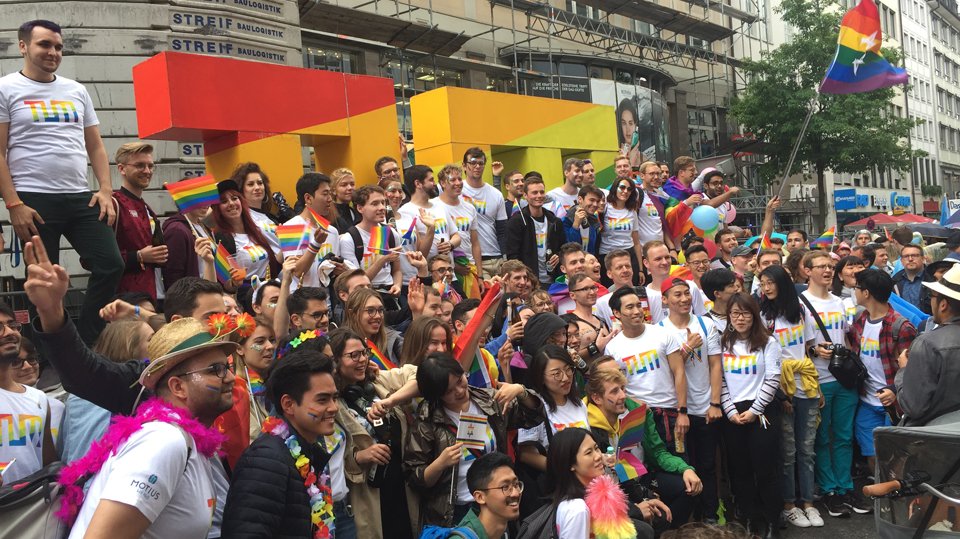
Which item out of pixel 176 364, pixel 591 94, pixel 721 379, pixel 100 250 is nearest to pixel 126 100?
pixel 100 250

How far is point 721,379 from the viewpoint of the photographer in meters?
6.55

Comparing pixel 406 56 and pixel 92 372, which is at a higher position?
pixel 406 56

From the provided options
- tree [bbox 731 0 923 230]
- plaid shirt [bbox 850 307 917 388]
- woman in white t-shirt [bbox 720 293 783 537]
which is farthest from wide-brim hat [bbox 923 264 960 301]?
tree [bbox 731 0 923 230]

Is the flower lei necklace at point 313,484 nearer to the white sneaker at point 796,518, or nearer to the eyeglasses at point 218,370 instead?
the eyeglasses at point 218,370

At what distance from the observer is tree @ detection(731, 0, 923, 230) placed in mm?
32094

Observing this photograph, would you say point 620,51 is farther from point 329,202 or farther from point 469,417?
point 469,417

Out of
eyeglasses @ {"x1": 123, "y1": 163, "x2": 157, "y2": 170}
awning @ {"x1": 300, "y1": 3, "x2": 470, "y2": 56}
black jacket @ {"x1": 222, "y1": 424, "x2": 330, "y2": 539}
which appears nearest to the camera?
black jacket @ {"x1": 222, "y1": 424, "x2": 330, "y2": 539}

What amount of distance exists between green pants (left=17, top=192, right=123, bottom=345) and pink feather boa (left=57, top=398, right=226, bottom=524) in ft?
9.94

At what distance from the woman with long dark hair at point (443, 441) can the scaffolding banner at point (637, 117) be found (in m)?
22.5

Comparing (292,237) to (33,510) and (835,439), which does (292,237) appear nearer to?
(33,510)

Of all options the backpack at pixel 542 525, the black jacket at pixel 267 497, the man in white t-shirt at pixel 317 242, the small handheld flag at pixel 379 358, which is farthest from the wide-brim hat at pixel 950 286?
the man in white t-shirt at pixel 317 242

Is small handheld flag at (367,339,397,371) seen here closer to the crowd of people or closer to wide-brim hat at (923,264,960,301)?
the crowd of people

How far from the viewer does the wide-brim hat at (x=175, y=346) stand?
291cm

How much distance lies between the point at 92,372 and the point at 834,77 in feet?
39.1
